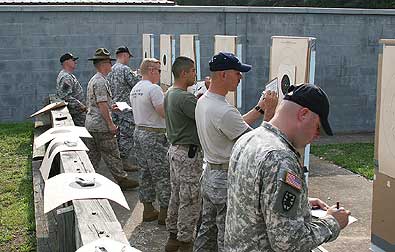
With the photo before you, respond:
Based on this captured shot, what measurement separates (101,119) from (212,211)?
320cm

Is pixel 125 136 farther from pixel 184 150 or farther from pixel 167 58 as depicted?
pixel 184 150

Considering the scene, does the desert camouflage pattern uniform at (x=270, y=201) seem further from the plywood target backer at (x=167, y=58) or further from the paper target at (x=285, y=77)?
the plywood target backer at (x=167, y=58)

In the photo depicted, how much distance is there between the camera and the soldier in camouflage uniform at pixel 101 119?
6.95m

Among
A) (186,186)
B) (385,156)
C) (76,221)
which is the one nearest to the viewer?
(76,221)

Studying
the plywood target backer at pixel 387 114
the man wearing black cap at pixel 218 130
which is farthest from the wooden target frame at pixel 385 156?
the man wearing black cap at pixel 218 130

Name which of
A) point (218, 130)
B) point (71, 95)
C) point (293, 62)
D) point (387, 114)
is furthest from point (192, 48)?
point (387, 114)

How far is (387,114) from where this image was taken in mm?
4266

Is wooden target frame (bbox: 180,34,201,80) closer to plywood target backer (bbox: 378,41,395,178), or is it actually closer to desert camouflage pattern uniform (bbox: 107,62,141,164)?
desert camouflage pattern uniform (bbox: 107,62,141,164)

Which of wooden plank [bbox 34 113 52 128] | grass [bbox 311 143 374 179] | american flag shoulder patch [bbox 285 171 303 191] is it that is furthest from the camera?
wooden plank [bbox 34 113 52 128]

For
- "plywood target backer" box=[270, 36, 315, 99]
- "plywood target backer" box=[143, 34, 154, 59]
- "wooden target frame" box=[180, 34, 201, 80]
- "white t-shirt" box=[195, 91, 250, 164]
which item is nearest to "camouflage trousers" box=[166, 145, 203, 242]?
"white t-shirt" box=[195, 91, 250, 164]

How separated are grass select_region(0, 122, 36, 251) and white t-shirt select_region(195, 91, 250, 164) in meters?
2.36

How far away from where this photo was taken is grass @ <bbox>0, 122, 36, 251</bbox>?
568 centimetres

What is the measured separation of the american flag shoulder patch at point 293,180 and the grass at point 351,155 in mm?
6290

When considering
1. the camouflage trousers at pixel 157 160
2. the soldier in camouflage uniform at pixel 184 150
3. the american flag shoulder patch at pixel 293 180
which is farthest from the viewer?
the camouflage trousers at pixel 157 160
